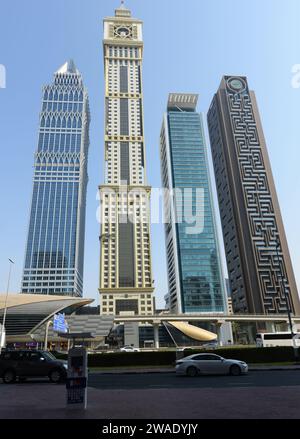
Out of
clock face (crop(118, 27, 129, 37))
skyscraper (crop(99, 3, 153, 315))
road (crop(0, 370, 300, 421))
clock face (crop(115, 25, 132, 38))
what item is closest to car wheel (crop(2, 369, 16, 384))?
road (crop(0, 370, 300, 421))

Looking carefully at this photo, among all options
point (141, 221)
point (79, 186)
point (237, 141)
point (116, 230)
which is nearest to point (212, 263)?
point (141, 221)

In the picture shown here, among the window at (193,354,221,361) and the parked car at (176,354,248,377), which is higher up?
the window at (193,354,221,361)

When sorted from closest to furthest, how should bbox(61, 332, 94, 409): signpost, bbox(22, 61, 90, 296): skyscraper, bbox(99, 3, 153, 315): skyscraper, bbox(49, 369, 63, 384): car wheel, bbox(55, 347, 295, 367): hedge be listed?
bbox(61, 332, 94, 409): signpost → bbox(49, 369, 63, 384): car wheel → bbox(55, 347, 295, 367): hedge → bbox(99, 3, 153, 315): skyscraper → bbox(22, 61, 90, 296): skyscraper

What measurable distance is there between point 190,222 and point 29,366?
12855 cm

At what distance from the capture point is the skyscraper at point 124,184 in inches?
4911

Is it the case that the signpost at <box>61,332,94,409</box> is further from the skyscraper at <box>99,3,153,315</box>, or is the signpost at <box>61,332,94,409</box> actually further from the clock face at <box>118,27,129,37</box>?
the clock face at <box>118,27,129,37</box>

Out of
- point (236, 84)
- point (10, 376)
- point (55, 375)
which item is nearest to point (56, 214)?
point (236, 84)

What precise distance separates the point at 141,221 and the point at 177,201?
2210 cm

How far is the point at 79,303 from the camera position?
320 ft

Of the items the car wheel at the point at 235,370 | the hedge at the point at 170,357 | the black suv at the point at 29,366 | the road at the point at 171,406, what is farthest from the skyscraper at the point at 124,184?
the road at the point at 171,406

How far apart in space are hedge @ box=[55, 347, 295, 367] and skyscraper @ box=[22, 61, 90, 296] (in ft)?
466

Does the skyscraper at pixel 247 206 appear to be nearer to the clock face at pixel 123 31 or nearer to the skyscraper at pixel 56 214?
the clock face at pixel 123 31

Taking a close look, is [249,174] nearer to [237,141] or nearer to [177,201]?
[237,141]

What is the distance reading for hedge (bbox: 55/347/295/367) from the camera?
29.2m
